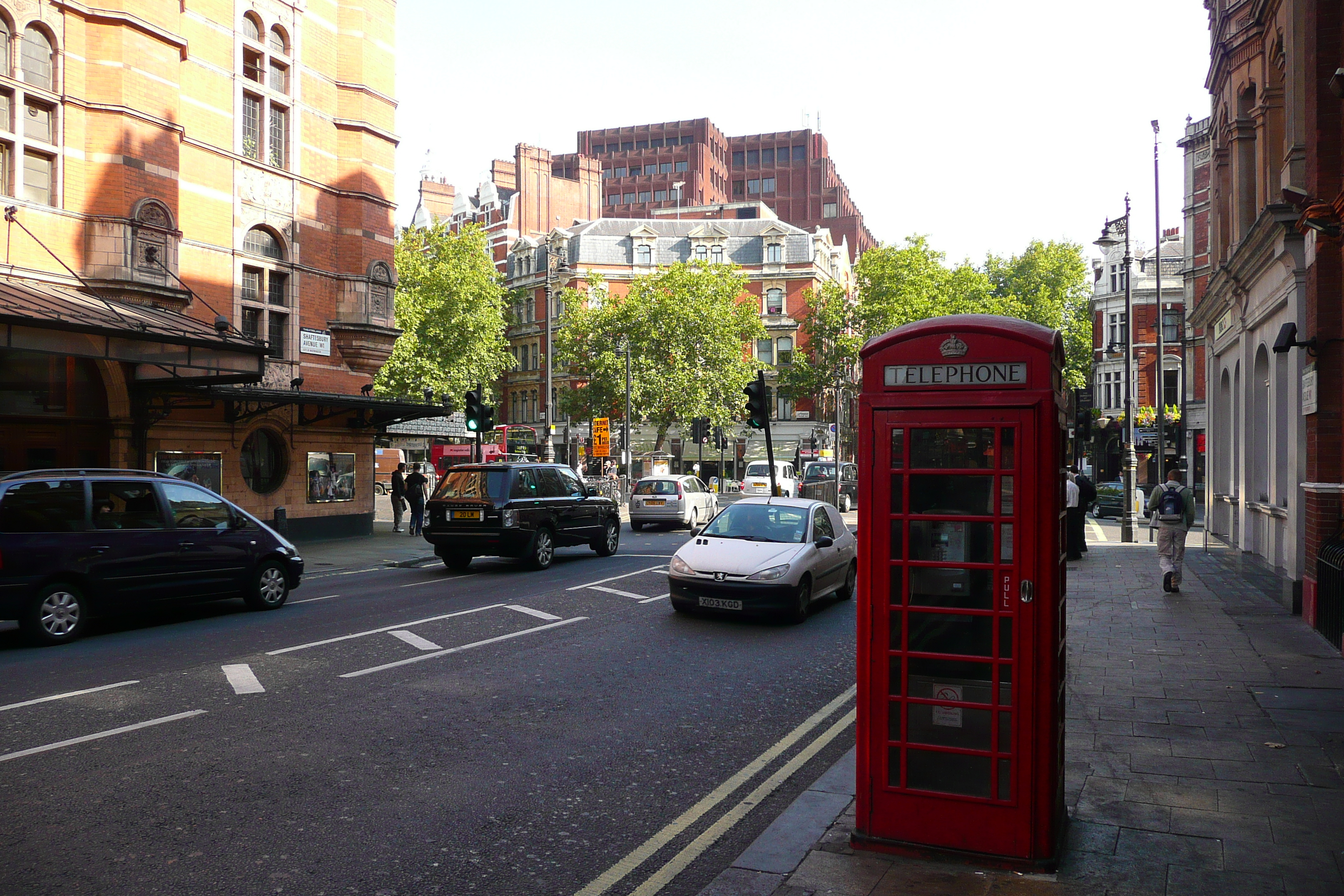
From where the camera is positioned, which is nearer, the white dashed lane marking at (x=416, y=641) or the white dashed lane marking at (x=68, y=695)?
the white dashed lane marking at (x=68, y=695)

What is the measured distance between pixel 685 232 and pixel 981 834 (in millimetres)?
69470

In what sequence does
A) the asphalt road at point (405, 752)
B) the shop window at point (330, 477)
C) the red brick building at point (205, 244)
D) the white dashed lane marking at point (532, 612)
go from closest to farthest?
the asphalt road at point (405, 752)
the white dashed lane marking at point (532, 612)
the red brick building at point (205, 244)
the shop window at point (330, 477)

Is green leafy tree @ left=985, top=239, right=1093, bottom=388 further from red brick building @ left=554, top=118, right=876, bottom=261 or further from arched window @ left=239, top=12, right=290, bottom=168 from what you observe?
arched window @ left=239, top=12, right=290, bottom=168

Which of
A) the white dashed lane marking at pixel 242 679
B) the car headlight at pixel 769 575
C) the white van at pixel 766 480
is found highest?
the white van at pixel 766 480

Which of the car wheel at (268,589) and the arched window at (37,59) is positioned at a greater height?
the arched window at (37,59)

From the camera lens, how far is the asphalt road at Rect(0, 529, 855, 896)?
4.71 m

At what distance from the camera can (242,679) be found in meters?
8.59

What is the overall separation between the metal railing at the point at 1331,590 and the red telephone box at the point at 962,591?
6.49 metres

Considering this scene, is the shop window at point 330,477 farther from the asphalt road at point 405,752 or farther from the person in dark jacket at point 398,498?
the asphalt road at point 405,752

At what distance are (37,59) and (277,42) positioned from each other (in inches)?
265

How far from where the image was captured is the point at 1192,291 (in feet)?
104

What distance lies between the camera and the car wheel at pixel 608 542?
66.0 ft

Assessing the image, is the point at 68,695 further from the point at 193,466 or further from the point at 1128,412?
the point at 1128,412

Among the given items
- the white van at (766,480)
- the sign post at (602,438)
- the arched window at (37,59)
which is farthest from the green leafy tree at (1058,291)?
the arched window at (37,59)
